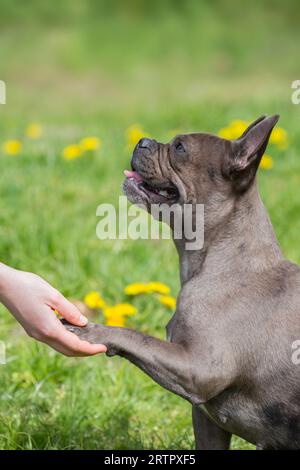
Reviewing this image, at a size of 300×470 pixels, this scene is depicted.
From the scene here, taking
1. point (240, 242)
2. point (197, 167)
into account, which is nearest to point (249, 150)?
point (197, 167)

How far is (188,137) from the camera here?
3654mm

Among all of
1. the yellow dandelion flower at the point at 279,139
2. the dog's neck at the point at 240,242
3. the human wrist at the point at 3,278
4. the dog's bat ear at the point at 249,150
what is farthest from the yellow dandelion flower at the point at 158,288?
the yellow dandelion flower at the point at 279,139

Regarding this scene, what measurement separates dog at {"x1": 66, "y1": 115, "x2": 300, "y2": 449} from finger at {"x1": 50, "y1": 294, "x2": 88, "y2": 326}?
37 millimetres

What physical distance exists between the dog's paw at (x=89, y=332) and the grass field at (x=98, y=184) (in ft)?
2.40

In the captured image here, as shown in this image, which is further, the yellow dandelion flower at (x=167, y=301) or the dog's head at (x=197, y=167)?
the yellow dandelion flower at (x=167, y=301)

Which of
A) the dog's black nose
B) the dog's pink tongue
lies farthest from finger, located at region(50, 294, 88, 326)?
the dog's black nose

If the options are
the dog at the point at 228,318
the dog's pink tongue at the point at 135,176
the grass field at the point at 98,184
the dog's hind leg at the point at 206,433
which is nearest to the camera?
the dog at the point at 228,318

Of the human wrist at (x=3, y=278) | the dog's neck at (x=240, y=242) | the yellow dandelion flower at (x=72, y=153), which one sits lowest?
the human wrist at (x=3, y=278)

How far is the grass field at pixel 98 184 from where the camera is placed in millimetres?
3939

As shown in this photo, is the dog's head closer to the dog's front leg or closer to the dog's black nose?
the dog's black nose

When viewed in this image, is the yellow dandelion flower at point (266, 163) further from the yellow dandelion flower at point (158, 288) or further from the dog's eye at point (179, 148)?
the dog's eye at point (179, 148)

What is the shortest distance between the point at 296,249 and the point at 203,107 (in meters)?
3.96

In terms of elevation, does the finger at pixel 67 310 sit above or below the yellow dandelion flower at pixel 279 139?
below

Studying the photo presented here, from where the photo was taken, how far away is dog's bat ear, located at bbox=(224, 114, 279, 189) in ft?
11.0
